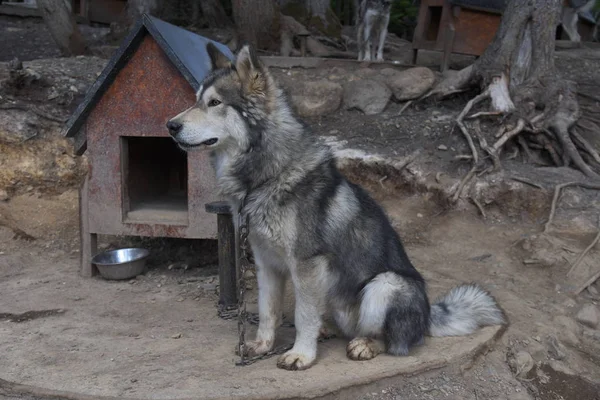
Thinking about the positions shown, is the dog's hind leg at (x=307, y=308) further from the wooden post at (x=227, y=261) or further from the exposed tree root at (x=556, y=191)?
the exposed tree root at (x=556, y=191)

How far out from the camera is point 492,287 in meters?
5.02

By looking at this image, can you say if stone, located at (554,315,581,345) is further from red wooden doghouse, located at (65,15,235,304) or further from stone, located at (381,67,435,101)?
stone, located at (381,67,435,101)

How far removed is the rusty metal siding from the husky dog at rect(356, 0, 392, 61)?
5.36 metres

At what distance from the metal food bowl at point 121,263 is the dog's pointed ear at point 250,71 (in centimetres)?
273

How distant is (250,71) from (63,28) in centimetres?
713

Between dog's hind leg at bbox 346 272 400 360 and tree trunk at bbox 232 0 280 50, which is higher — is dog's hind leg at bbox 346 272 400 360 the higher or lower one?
the lower one

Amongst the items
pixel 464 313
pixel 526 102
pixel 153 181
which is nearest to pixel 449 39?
pixel 526 102

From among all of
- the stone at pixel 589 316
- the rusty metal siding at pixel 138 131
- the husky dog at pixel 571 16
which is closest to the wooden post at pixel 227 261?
the rusty metal siding at pixel 138 131

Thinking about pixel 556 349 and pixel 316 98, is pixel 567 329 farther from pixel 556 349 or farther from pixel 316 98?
pixel 316 98

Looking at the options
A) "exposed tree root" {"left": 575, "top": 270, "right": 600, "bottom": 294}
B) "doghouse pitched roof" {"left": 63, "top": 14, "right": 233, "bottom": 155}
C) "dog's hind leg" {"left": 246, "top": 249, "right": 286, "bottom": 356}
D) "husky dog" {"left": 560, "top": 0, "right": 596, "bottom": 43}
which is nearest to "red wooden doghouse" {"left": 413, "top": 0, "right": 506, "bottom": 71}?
"husky dog" {"left": 560, "top": 0, "right": 596, "bottom": 43}

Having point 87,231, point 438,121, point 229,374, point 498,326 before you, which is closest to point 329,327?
point 229,374

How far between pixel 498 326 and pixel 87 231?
3.70 m

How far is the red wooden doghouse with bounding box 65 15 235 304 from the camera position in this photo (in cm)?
481

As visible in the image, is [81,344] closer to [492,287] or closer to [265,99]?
[265,99]
